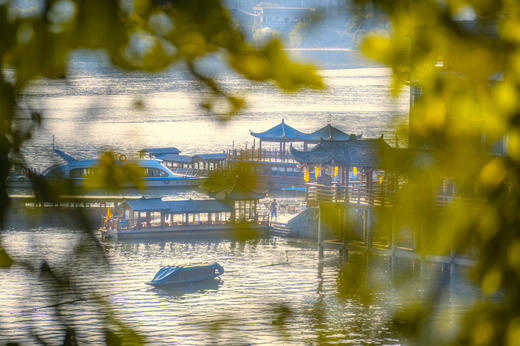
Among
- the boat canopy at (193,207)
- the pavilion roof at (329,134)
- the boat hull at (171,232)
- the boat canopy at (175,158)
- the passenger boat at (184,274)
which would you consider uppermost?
the pavilion roof at (329,134)

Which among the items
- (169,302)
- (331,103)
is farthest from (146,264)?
(331,103)

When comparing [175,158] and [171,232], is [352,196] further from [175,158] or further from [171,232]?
[175,158]

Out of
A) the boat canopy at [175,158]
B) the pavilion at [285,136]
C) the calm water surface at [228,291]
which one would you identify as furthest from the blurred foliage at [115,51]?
the boat canopy at [175,158]

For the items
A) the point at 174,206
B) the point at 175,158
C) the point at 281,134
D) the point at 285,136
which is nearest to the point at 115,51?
the point at 174,206

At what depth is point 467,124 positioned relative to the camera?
1.92 feet

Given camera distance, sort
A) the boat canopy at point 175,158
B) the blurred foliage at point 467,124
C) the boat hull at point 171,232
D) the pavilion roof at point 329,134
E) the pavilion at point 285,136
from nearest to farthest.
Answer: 1. the blurred foliage at point 467,124
2. the boat hull at point 171,232
3. the pavilion roof at point 329,134
4. the pavilion at point 285,136
5. the boat canopy at point 175,158

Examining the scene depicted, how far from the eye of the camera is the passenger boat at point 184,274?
13.2 m

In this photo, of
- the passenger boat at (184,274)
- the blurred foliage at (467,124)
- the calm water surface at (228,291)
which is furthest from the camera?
the passenger boat at (184,274)

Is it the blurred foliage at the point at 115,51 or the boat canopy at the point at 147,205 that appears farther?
the boat canopy at the point at 147,205

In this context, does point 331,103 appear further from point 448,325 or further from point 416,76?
point 416,76

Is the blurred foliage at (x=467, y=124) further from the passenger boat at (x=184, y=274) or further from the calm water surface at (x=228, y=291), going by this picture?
the passenger boat at (x=184, y=274)

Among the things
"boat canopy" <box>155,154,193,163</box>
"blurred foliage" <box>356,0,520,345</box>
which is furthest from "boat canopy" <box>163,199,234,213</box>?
"blurred foliage" <box>356,0,520,345</box>

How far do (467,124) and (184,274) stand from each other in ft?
43.5

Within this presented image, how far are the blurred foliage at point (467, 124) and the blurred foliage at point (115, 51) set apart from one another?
0.09 meters
